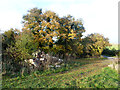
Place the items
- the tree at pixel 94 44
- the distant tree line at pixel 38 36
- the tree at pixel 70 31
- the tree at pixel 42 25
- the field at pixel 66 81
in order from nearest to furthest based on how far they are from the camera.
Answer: the field at pixel 66 81 → the distant tree line at pixel 38 36 → the tree at pixel 42 25 → the tree at pixel 70 31 → the tree at pixel 94 44

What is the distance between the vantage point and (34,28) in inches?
492

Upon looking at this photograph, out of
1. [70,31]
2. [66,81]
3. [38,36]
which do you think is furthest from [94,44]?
[66,81]

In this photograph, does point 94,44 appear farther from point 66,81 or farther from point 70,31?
point 66,81

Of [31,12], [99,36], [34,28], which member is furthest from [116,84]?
[99,36]

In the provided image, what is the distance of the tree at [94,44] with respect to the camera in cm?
2270

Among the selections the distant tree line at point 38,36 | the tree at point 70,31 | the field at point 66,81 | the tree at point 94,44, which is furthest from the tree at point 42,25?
the tree at point 94,44

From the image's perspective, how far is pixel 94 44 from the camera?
2322 centimetres

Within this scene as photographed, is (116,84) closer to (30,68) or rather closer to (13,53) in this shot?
(30,68)

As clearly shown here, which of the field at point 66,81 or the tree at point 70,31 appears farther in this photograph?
the tree at point 70,31

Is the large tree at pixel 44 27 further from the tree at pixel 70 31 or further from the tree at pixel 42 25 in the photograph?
the tree at pixel 70 31

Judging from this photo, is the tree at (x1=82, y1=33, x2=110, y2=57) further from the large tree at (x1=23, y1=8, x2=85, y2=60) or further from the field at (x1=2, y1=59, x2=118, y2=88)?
Result: the field at (x1=2, y1=59, x2=118, y2=88)

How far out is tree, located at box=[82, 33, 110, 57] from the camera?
74.5ft

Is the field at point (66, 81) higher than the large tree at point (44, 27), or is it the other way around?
the large tree at point (44, 27)

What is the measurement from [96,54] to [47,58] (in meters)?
15.4
